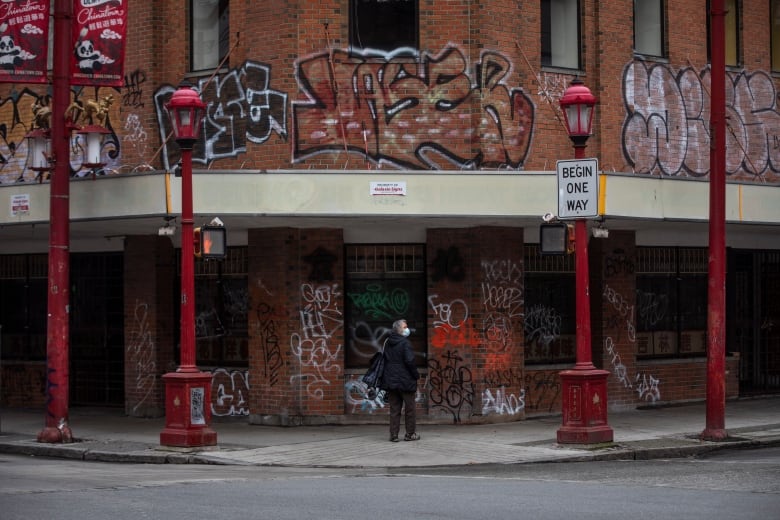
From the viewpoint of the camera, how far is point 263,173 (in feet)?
59.6

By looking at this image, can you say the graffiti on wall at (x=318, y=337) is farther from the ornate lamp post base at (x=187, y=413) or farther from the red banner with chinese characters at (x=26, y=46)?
the red banner with chinese characters at (x=26, y=46)

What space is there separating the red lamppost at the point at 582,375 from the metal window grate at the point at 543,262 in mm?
3573

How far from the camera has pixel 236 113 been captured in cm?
1983

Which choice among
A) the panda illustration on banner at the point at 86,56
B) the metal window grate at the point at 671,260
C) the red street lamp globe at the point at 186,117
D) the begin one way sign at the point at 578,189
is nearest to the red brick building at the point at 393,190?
the metal window grate at the point at 671,260

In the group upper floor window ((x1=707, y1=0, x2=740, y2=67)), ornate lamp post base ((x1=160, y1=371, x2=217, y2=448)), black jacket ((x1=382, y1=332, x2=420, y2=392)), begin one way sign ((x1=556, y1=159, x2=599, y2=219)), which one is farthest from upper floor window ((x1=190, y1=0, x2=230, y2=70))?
upper floor window ((x1=707, y1=0, x2=740, y2=67))

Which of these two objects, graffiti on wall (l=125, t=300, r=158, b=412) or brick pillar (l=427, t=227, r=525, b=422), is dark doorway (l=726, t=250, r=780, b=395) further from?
graffiti on wall (l=125, t=300, r=158, b=412)

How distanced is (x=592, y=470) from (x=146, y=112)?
31.8ft

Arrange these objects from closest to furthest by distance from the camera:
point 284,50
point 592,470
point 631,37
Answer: point 592,470
point 284,50
point 631,37

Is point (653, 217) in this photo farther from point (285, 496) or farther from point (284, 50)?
point (285, 496)

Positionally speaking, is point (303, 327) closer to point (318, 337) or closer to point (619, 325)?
point (318, 337)

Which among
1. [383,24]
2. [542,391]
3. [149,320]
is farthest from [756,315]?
[149,320]

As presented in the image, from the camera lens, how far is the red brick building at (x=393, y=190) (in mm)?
18781

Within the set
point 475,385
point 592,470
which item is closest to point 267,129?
point 475,385

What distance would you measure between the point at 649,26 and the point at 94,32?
9.16m
